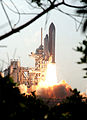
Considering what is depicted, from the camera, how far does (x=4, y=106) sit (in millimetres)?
5789

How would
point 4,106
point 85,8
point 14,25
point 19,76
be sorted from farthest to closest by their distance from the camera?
point 19,76 < point 85,8 < point 14,25 < point 4,106

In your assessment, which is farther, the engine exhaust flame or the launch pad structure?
the launch pad structure

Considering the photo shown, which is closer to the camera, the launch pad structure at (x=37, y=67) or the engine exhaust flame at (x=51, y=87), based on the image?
the engine exhaust flame at (x=51, y=87)

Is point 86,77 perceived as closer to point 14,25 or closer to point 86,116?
point 86,116

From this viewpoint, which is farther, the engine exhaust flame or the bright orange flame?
the bright orange flame

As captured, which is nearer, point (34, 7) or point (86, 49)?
point (86, 49)

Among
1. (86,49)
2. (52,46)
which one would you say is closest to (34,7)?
(86,49)

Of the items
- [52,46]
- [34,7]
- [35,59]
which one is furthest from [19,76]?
[34,7]

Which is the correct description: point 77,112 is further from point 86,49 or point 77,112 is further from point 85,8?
point 85,8

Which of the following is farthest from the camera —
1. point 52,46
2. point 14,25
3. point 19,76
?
point 52,46

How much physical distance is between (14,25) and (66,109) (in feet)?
9.66

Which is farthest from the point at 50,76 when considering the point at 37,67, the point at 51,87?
the point at 51,87

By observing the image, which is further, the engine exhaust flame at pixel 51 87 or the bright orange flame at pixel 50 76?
the bright orange flame at pixel 50 76

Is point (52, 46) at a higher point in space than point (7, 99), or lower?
higher
